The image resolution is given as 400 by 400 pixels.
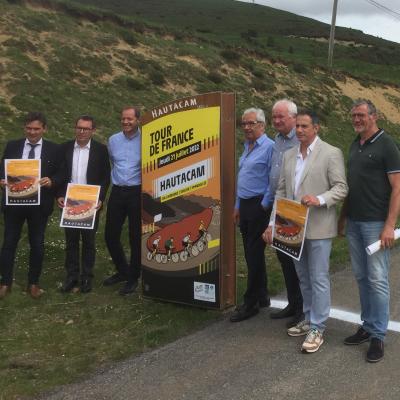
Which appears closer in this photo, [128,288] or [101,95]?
[128,288]

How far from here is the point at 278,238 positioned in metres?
4.63

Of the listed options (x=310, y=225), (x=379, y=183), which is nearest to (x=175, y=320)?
(x=310, y=225)

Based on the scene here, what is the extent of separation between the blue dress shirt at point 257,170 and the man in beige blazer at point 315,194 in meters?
0.40

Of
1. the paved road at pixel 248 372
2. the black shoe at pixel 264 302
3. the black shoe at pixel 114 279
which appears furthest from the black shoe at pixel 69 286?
the black shoe at pixel 264 302

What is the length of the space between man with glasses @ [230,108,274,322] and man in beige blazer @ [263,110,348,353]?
0.42 meters

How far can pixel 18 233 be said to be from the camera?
5.83 m

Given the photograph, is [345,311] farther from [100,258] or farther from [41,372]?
[100,258]

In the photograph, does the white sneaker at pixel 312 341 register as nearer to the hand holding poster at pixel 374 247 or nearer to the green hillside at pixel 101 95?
the hand holding poster at pixel 374 247

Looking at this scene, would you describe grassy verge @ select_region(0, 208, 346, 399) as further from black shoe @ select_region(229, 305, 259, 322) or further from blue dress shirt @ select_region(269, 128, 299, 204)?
blue dress shirt @ select_region(269, 128, 299, 204)

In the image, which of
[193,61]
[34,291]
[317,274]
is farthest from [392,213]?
[193,61]

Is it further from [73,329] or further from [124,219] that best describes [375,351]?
[124,219]

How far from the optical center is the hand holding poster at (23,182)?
554 centimetres

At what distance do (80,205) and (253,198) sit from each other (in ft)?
6.20

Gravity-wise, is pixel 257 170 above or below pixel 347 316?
above
